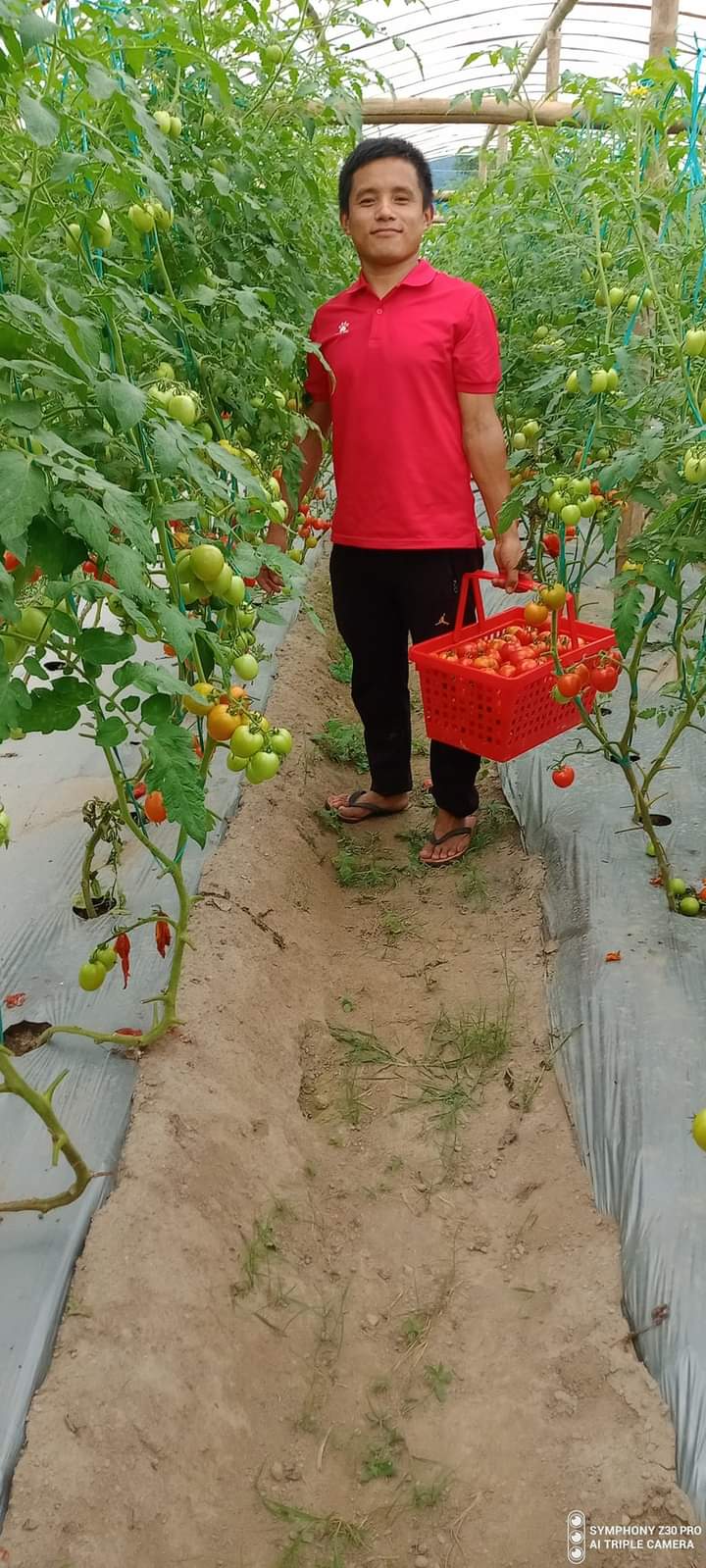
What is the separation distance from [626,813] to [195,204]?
176 centimetres

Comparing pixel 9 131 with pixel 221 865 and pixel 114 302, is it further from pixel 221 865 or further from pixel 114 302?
pixel 221 865

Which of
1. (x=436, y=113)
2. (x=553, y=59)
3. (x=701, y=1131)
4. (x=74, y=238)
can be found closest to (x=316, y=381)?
(x=74, y=238)

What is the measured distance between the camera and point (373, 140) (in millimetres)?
2590

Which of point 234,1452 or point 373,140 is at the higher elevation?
point 373,140

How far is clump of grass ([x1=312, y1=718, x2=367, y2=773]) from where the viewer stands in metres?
3.75

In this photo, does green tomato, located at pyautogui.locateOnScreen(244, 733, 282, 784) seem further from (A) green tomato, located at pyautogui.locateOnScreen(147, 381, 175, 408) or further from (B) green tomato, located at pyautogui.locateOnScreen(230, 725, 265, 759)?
A: (A) green tomato, located at pyautogui.locateOnScreen(147, 381, 175, 408)

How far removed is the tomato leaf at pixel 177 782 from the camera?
1387 millimetres

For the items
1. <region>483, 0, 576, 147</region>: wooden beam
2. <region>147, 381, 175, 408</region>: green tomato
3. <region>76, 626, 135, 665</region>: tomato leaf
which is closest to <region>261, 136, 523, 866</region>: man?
<region>147, 381, 175, 408</region>: green tomato

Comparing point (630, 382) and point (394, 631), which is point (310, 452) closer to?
point (394, 631)

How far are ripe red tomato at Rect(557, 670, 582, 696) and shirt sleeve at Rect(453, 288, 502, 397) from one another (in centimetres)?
80

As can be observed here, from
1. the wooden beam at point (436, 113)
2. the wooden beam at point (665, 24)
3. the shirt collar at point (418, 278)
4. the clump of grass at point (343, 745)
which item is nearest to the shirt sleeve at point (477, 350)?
→ the shirt collar at point (418, 278)

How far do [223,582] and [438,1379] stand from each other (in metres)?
1.29

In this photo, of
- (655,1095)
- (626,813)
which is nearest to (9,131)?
→ (655,1095)

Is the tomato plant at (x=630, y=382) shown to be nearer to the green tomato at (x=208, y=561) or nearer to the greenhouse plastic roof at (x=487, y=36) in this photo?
the green tomato at (x=208, y=561)
